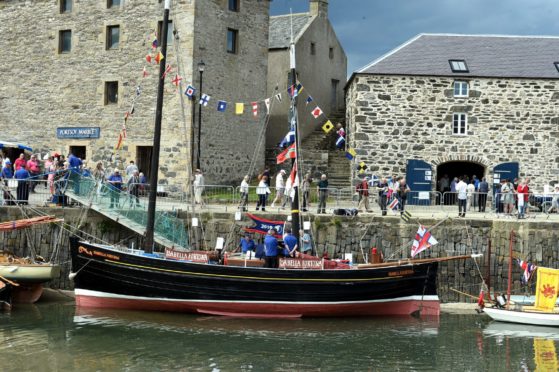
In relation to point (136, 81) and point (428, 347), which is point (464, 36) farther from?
point (428, 347)

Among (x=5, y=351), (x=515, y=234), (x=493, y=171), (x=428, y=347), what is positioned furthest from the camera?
(x=493, y=171)

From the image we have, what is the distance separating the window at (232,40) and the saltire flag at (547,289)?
52.7 ft

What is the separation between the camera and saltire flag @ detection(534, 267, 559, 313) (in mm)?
18438

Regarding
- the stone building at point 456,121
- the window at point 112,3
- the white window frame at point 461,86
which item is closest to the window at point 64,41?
the window at point 112,3

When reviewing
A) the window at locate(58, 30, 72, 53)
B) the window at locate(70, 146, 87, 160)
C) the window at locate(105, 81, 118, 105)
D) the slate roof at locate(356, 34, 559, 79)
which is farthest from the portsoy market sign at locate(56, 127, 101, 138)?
the slate roof at locate(356, 34, 559, 79)

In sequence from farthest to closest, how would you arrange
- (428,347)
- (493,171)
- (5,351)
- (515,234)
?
(493,171)
(515,234)
(428,347)
(5,351)

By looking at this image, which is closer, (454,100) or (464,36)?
(454,100)

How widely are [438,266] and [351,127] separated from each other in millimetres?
10668

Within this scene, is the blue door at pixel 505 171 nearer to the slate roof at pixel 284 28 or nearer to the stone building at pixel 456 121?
the stone building at pixel 456 121

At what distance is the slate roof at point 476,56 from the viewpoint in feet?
94.7

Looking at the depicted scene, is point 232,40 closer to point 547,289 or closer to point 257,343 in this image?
point 547,289

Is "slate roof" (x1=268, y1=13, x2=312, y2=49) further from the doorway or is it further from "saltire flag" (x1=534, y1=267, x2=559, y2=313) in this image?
"saltire flag" (x1=534, y1=267, x2=559, y2=313)

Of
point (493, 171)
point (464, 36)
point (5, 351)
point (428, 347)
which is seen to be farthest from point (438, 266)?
point (464, 36)

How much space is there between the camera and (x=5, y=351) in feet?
49.1
